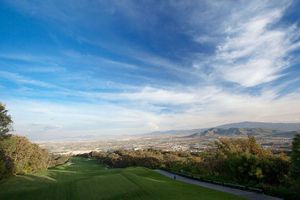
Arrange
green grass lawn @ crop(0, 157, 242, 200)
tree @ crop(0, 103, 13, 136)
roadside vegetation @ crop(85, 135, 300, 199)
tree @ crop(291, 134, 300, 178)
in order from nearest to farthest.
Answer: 1. roadside vegetation @ crop(85, 135, 300, 199)
2. tree @ crop(291, 134, 300, 178)
3. green grass lawn @ crop(0, 157, 242, 200)
4. tree @ crop(0, 103, 13, 136)

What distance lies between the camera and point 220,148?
7362cm

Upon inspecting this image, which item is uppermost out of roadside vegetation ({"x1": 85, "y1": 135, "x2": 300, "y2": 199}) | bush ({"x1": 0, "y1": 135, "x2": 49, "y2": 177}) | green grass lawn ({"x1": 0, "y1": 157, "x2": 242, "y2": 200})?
bush ({"x1": 0, "y1": 135, "x2": 49, "y2": 177})

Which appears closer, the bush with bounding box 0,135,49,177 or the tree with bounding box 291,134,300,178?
the tree with bounding box 291,134,300,178

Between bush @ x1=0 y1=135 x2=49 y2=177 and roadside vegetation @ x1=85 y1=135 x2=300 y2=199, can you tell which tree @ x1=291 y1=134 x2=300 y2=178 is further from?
bush @ x1=0 y1=135 x2=49 y2=177

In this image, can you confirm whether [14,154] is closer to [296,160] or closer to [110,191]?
[110,191]

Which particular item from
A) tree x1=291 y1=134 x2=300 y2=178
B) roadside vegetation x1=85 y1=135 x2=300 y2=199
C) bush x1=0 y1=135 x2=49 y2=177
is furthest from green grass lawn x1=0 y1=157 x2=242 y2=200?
bush x1=0 y1=135 x2=49 y2=177

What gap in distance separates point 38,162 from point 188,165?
52.2 m

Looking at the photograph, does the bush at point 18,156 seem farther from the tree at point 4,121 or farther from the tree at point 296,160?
the tree at point 296,160

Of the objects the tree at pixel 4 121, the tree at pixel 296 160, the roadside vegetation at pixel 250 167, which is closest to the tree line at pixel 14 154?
the tree at pixel 4 121

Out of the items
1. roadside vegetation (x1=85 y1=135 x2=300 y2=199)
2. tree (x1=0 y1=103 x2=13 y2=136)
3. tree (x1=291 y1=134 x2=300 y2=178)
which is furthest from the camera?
tree (x1=0 y1=103 x2=13 y2=136)

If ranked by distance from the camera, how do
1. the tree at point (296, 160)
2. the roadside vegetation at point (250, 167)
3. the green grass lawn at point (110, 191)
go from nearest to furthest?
the roadside vegetation at point (250, 167) → the tree at point (296, 160) → the green grass lawn at point (110, 191)

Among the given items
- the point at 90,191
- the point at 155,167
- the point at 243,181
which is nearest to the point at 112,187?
the point at 90,191

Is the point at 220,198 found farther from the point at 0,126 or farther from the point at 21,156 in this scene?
the point at 21,156

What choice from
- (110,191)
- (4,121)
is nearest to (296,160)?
(110,191)
